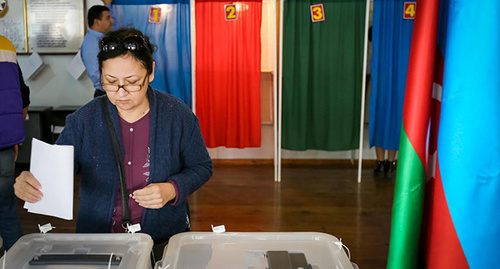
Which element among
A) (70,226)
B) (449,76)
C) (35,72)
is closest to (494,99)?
(449,76)

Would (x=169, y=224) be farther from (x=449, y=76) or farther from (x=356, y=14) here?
(x=356, y=14)

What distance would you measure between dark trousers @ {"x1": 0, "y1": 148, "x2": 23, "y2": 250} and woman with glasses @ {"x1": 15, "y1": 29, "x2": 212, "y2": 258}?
0.96 meters

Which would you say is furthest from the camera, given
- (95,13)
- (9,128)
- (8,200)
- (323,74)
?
(323,74)

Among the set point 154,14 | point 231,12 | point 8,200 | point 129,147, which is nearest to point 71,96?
point 154,14

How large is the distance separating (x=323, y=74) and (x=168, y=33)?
1489 mm

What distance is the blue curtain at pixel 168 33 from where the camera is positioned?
13.1ft

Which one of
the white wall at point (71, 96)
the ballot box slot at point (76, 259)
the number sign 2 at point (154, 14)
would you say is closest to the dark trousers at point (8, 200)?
the ballot box slot at point (76, 259)

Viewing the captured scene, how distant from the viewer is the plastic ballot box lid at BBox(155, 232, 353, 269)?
41.8 inches

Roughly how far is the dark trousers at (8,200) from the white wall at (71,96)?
281 cm

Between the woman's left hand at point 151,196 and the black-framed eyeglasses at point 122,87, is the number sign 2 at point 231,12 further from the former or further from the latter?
the woman's left hand at point 151,196

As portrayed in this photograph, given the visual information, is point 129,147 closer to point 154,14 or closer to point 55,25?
point 154,14

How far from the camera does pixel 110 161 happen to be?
1387 mm

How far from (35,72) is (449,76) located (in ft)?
15.9

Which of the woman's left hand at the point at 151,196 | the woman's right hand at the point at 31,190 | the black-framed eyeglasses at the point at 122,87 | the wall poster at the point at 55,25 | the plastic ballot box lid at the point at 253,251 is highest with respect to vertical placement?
the wall poster at the point at 55,25
